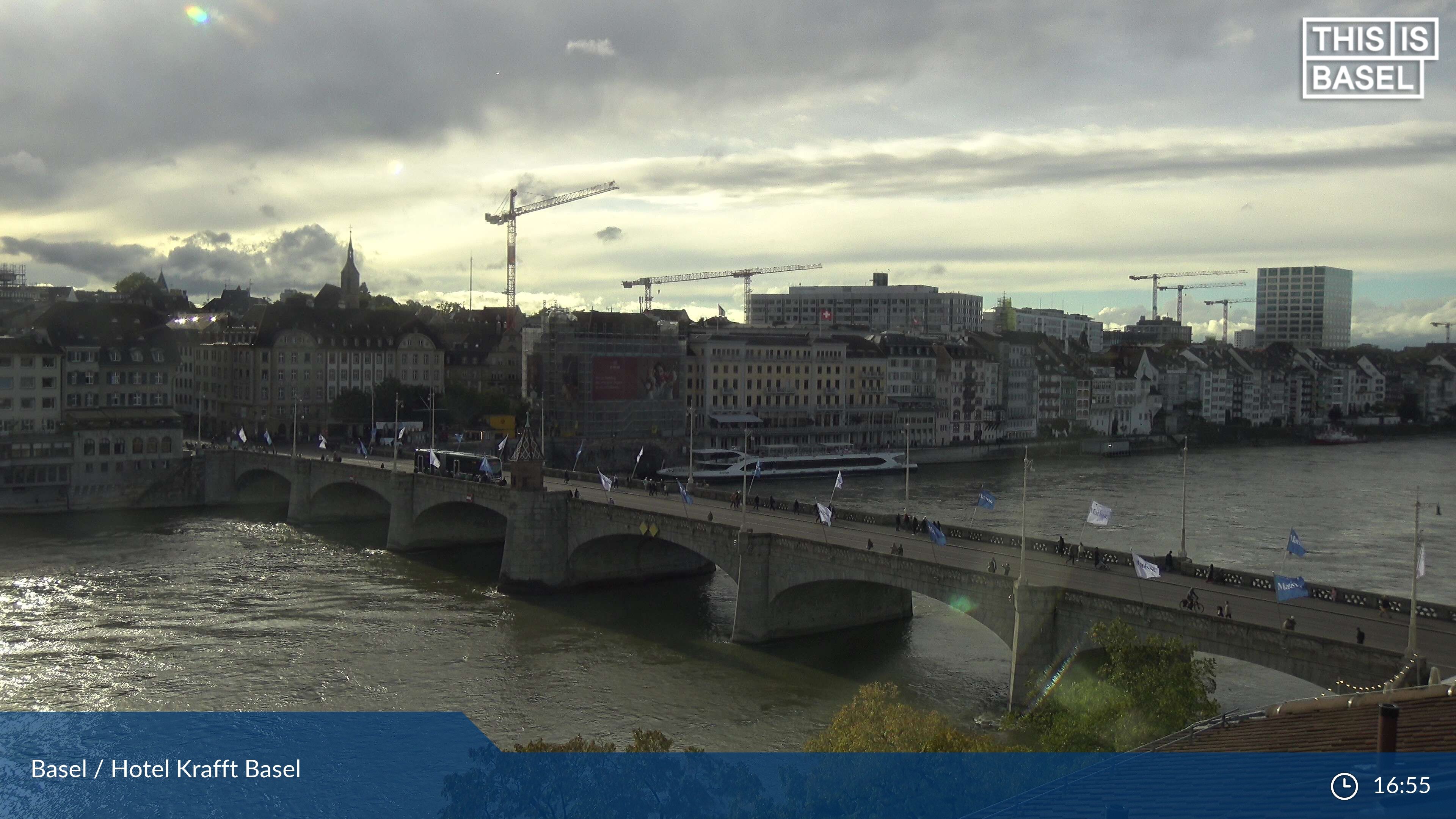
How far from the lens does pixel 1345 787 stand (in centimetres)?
1201

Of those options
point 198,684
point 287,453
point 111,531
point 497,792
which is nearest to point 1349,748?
point 497,792

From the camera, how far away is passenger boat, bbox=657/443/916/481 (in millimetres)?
102125

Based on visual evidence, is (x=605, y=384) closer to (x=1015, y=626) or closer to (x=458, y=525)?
(x=458, y=525)

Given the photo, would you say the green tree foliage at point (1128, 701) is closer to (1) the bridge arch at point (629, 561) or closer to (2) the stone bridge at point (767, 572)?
(2) the stone bridge at point (767, 572)

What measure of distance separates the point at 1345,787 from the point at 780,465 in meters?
94.3

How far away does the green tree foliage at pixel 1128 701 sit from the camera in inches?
912

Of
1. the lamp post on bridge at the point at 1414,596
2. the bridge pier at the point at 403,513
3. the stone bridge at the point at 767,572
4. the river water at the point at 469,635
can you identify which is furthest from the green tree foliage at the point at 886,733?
the bridge pier at the point at 403,513

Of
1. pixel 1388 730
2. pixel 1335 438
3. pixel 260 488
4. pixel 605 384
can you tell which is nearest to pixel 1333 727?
pixel 1388 730

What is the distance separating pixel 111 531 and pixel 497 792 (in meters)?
55.9

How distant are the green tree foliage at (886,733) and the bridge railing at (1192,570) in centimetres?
1259

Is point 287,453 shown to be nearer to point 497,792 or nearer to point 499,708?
point 499,708

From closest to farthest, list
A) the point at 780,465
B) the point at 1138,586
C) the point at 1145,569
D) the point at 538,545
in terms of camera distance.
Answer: the point at 1145,569 → the point at 1138,586 → the point at 538,545 → the point at 780,465

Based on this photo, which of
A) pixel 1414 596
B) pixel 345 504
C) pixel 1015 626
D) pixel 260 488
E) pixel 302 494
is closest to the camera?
pixel 1414 596
